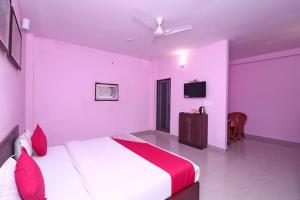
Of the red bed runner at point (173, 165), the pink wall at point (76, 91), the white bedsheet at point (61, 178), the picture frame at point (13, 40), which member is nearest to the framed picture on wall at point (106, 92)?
the pink wall at point (76, 91)

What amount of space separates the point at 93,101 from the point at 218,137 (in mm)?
3519

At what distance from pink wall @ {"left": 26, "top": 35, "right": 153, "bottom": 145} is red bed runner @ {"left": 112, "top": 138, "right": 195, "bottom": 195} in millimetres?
2542

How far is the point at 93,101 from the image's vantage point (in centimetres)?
448

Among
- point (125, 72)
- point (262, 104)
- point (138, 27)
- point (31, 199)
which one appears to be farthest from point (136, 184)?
point (262, 104)

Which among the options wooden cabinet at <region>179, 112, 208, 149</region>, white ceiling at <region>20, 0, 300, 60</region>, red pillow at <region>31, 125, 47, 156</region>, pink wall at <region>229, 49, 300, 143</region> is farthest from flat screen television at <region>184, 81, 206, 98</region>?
red pillow at <region>31, 125, 47, 156</region>

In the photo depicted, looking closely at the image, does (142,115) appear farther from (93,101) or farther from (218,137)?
(218,137)

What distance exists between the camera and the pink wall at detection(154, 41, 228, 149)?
3.87 meters

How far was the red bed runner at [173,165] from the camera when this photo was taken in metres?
1.67

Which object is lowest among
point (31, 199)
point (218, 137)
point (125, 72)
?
point (218, 137)

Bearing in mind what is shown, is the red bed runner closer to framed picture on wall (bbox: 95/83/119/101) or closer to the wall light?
framed picture on wall (bbox: 95/83/119/101)

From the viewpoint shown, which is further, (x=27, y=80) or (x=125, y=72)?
(x=125, y=72)

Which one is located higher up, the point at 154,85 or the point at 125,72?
the point at 125,72

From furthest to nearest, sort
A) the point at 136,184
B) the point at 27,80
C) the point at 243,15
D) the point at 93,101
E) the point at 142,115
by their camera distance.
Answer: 1. the point at 142,115
2. the point at 93,101
3. the point at 27,80
4. the point at 243,15
5. the point at 136,184

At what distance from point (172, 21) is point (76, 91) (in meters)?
2.97
